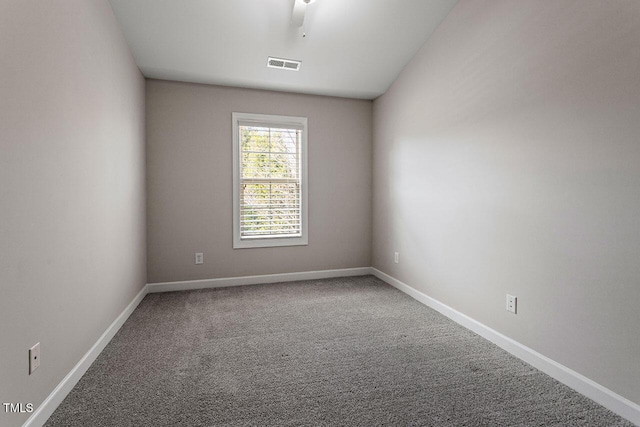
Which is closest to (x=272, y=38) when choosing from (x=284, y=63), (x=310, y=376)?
(x=284, y=63)

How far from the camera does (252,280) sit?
153 inches

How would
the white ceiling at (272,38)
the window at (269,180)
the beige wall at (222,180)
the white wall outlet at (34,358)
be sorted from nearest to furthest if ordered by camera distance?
the white wall outlet at (34,358) < the white ceiling at (272,38) < the beige wall at (222,180) < the window at (269,180)

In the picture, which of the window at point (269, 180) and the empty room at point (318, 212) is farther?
the window at point (269, 180)

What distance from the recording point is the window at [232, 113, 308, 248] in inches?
150

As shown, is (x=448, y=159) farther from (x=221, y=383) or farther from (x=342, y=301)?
(x=221, y=383)

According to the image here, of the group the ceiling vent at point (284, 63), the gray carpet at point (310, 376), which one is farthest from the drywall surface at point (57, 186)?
the ceiling vent at point (284, 63)

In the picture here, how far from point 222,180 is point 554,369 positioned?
3.36 meters

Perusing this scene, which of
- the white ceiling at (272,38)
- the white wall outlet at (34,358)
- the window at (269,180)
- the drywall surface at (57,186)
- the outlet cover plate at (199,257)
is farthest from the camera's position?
the window at (269,180)

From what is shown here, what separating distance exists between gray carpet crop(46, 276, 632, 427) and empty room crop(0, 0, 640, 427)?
0.02 meters

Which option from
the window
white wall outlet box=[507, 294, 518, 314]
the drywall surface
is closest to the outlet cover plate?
the window

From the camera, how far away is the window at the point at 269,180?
3.81 meters

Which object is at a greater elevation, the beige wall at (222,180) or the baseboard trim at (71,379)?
the beige wall at (222,180)

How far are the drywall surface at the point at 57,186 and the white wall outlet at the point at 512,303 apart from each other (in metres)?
2.71

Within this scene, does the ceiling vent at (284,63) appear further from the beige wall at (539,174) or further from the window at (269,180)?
the beige wall at (539,174)
